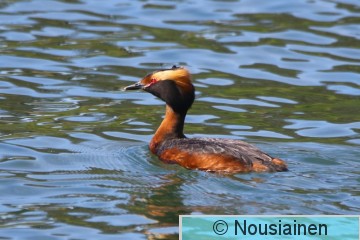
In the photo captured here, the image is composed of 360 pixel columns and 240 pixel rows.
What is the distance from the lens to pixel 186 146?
11.9 metres

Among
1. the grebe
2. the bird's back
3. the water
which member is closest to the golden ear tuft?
the grebe

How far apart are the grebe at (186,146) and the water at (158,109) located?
6.4 inches

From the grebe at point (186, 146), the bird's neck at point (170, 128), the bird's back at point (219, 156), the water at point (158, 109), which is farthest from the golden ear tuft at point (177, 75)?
the water at point (158, 109)

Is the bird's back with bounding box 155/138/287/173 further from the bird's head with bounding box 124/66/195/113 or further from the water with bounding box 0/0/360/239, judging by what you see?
the bird's head with bounding box 124/66/195/113

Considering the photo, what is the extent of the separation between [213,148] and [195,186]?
2.52 feet

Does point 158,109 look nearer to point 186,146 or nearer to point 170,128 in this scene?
point 170,128

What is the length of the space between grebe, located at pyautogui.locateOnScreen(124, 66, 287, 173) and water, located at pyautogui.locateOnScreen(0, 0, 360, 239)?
162 mm

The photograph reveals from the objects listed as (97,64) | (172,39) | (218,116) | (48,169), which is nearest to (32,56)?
(97,64)

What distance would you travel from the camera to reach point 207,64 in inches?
650

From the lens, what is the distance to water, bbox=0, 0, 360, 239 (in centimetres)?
1036

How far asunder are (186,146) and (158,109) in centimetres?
264

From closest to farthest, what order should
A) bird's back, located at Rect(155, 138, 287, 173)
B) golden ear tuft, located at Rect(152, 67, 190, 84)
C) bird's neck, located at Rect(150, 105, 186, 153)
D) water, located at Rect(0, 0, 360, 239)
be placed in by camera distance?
water, located at Rect(0, 0, 360, 239) → bird's back, located at Rect(155, 138, 287, 173) → golden ear tuft, located at Rect(152, 67, 190, 84) → bird's neck, located at Rect(150, 105, 186, 153)

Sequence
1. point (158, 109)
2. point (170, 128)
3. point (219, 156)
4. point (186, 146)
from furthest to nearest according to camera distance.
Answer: point (158, 109) < point (170, 128) < point (186, 146) < point (219, 156)

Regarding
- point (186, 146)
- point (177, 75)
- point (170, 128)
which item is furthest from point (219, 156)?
point (177, 75)
